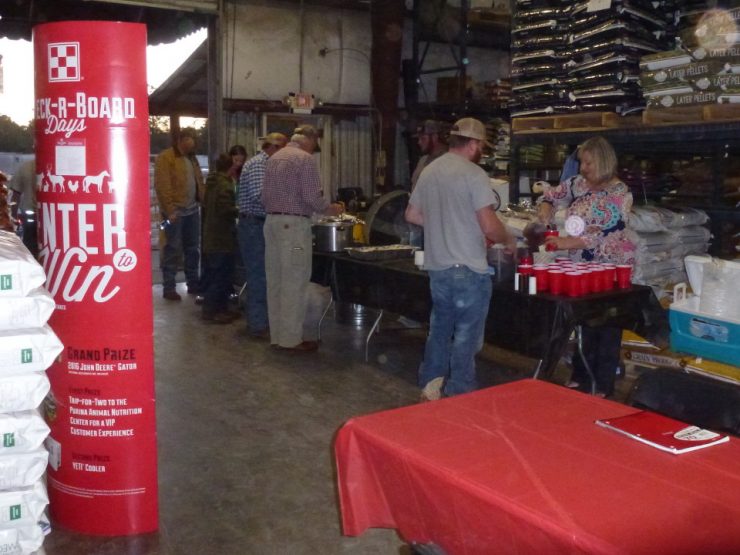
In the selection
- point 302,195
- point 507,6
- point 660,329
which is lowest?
point 660,329

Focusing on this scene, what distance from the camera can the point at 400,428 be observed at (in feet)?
7.27

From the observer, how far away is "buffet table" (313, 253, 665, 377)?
4656mm

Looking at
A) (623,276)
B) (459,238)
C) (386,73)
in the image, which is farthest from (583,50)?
(386,73)

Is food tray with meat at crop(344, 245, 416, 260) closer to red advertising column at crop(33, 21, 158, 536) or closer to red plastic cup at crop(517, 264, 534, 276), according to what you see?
red plastic cup at crop(517, 264, 534, 276)

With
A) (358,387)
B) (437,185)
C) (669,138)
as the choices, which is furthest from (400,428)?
(669,138)

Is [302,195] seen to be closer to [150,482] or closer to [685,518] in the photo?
[150,482]

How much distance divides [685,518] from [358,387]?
3977 mm

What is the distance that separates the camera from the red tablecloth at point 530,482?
1648 millimetres

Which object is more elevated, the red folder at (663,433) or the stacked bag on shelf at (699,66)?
the stacked bag on shelf at (699,66)

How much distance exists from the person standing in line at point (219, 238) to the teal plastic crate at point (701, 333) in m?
4.08

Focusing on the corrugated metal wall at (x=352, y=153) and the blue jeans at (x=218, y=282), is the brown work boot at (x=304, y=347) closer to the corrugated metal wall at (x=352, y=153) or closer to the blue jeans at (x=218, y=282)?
the blue jeans at (x=218, y=282)

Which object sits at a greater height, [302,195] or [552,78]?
[552,78]

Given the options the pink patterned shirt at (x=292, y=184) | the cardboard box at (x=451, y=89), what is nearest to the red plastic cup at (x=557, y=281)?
the pink patterned shirt at (x=292, y=184)

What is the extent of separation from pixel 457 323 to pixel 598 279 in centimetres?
87
